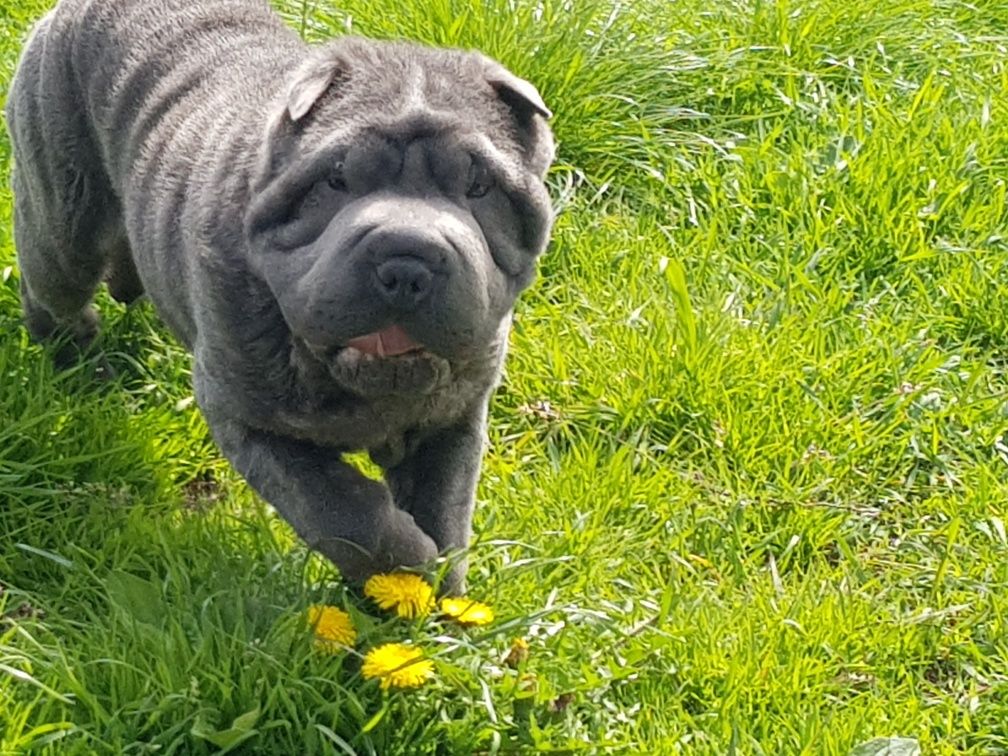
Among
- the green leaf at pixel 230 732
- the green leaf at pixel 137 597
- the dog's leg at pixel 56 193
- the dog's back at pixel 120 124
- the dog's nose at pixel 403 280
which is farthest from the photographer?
the dog's leg at pixel 56 193

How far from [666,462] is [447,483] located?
3.13ft

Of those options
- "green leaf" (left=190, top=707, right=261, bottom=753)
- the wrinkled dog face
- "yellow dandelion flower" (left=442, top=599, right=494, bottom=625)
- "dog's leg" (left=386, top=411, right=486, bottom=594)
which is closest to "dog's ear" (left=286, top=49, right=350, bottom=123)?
the wrinkled dog face

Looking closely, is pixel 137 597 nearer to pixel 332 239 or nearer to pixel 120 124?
pixel 332 239

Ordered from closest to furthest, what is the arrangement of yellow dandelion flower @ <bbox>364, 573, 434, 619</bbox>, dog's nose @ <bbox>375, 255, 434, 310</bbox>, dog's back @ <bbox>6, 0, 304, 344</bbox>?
dog's nose @ <bbox>375, 255, 434, 310</bbox> → yellow dandelion flower @ <bbox>364, 573, 434, 619</bbox> → dog's back @ <bbox>6, 0, 304, 344</bbox>

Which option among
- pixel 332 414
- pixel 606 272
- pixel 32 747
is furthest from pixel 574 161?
pixel 32 747

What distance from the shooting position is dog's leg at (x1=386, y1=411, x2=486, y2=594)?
3709 millimetres

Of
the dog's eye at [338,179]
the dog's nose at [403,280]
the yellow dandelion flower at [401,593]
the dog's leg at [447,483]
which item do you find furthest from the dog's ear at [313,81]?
the yellow dandelion flower at [401,593]

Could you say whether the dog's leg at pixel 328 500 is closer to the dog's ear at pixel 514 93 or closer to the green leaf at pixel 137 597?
the green leaf at pixel 137 597

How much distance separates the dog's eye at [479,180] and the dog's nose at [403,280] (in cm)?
31

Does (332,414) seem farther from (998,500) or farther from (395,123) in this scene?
(998,500)

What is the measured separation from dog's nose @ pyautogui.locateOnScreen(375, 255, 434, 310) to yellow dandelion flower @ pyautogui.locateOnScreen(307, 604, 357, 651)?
0.76 meters

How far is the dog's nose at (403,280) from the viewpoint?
120 inches

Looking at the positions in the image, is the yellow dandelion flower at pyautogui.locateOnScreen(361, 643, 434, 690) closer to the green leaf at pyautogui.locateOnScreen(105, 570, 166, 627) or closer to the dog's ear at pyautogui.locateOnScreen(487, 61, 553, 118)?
the green leaf at pyautogui.locateOnScreen(105, 570, 166, 627)

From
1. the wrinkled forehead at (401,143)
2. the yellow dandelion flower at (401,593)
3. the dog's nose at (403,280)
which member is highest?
the wrinkled forehead at (401,143)
